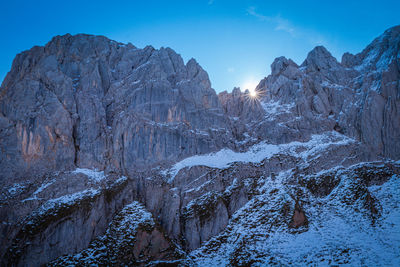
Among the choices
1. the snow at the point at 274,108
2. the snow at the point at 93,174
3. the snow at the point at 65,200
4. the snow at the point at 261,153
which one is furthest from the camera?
the snow at the point at 274,108

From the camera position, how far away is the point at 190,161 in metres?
48.2

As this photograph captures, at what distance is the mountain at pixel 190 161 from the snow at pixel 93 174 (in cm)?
Result: 27

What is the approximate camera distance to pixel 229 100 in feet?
225

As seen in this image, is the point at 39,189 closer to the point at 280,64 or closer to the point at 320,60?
the point at 280,64

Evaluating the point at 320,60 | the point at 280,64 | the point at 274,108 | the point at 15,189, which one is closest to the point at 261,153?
the point at 274,108

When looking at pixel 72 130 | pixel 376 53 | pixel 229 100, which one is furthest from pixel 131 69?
pixel 376 53

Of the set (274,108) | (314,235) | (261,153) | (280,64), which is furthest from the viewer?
(280,64)

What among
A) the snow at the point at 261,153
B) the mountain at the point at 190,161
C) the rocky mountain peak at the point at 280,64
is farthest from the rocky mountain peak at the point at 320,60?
the snow at the point at 261,153

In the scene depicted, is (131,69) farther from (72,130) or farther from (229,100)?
(229,100)

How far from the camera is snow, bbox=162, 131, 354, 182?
4816cm

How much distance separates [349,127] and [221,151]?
2766cm

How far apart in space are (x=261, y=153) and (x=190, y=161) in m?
14.6

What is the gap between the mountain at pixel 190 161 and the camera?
3484 centimetres

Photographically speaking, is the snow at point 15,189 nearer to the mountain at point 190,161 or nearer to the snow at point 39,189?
the mountain at point 190,161
